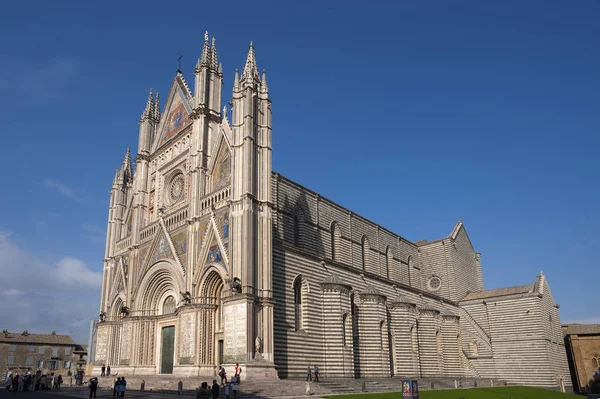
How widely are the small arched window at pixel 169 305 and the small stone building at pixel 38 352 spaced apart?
26.4 meters

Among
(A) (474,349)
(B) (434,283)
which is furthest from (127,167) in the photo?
(A) (474,349)

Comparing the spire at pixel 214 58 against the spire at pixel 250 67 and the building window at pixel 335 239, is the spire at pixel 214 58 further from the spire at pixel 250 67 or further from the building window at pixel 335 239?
the building window at pixel 335 239

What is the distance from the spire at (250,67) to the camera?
93.2ft

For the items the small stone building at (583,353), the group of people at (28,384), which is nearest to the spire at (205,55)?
the group of people at (28,384)

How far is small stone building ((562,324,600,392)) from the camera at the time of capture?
4475cm

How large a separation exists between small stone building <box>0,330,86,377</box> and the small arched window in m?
26.4

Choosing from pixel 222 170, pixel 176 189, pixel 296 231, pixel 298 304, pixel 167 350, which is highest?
pixel 176 189

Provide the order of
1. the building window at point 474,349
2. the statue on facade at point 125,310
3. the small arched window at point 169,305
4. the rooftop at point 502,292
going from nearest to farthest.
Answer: the small arched window at point 169,305 < the statue on facade at point 125,310 < the building window at point 474,349 < the rooftop at point 502,292

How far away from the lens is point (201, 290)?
26.6 m

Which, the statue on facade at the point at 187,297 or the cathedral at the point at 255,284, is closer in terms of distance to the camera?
the cathedral at the point at 255,284

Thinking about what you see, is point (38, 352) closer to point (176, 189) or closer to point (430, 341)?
point (176, 189)

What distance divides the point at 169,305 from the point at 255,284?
867cm

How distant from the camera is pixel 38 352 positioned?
183 ft

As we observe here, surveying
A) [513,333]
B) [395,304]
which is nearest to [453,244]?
[513,333]
